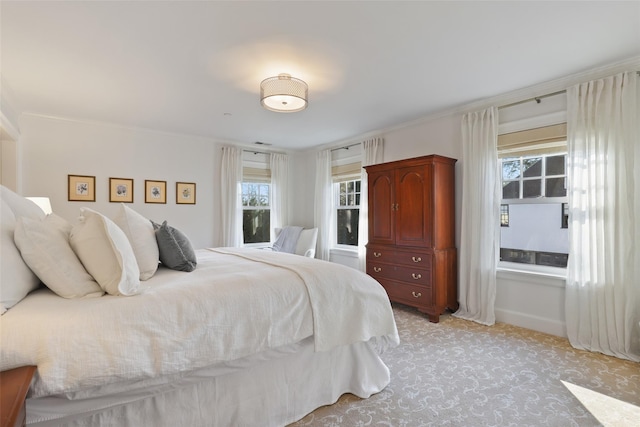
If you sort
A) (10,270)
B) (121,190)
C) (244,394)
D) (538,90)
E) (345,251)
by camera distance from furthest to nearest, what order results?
(345,251) → (121,190) → (538,90) → (244,394) → (10,270)

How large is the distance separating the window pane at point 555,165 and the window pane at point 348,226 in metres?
2.74

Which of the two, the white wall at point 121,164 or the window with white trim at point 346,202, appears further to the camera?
the window with white trim at point 346,202

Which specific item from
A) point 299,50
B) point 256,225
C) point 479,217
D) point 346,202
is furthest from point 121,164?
point 479,217

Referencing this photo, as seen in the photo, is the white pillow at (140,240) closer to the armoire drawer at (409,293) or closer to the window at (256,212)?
the armoire drawer at (409,293)

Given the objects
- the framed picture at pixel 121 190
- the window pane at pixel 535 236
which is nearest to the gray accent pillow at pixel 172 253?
the framed picture at pixel 121 190

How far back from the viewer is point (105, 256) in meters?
1.45

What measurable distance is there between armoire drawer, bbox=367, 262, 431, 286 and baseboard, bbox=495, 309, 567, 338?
0.84m

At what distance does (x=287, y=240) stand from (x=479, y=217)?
9.56 ft

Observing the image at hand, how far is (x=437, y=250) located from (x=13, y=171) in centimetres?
499

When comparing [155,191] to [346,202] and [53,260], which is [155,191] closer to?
[346,202]

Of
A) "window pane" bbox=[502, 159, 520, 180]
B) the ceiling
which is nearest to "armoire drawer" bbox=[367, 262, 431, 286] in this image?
"window pane" bbox=[502, 159, 520, 180]

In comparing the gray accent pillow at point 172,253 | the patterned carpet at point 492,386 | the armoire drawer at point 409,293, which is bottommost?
the patterned carpet at point 492,386

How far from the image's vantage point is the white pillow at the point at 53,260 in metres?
1.32

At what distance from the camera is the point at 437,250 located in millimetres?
3516
